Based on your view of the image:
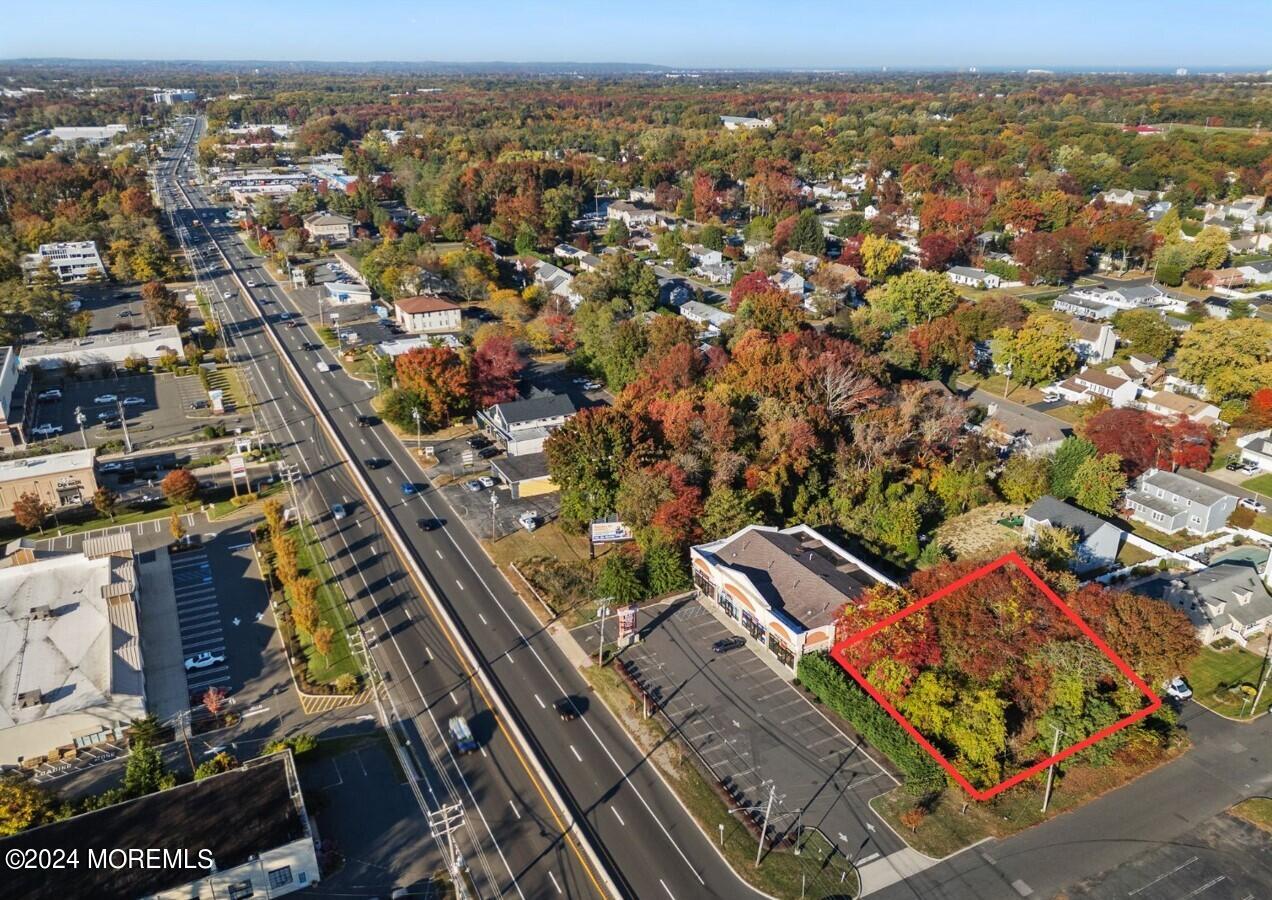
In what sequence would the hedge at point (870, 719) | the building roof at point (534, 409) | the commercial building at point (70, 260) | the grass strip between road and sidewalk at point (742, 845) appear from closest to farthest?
the grass strip between road and sidewalk at point (742, 845) < the hedge at point (870, 719) < the building roof at point (534, 409) < the commercial building at point (70, 260)

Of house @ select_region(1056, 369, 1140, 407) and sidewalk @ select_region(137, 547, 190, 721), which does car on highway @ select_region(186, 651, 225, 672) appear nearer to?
sidewalk @ select_region(137, 547, 190, 721)

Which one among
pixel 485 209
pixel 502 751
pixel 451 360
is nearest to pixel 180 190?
pixel 485 209

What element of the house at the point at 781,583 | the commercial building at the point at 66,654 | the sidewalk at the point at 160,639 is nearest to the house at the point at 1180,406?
the house at the point at 781,583

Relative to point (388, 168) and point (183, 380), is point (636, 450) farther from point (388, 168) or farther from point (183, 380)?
point (388, 168)

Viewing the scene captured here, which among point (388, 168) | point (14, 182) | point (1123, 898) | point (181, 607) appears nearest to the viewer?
point (1123, 898)

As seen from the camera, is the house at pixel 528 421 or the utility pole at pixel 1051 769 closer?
the utility pole at pixel 1051 769

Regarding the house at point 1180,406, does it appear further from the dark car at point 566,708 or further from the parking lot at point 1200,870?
the dark car at point 566,708

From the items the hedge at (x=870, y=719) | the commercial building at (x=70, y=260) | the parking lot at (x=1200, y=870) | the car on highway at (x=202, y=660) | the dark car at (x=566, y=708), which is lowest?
the parking lot at (x=1200, y=870)

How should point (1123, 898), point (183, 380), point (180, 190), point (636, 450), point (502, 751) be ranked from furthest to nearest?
1. point (180, 190)
2. point (183, 380)
3. point (636, 450)
4. point (502, 751)
5. point (1123, 898)
